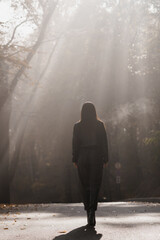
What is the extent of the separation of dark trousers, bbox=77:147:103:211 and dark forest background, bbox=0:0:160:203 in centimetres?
1159

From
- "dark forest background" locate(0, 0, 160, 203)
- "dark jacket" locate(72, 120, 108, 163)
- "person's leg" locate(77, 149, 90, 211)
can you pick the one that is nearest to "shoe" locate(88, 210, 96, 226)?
"person's leg" locate(77, 149, 90, 211)

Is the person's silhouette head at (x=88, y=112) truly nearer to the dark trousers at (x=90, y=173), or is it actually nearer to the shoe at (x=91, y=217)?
the dark trousers at (x=90, y=173)

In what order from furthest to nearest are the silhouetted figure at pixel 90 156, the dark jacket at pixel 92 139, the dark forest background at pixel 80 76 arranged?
the dark forest background at pixel 80 76 < the dark jacket at pixel 92 139 < the silhouetted figure at pixel 90 156

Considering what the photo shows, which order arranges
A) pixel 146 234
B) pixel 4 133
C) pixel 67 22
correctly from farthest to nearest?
pixel 67 22, pixel 4 133, pixel 146 234

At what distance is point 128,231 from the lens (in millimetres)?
8898

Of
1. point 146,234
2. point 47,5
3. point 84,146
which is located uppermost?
point 47,5

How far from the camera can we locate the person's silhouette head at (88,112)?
9803 millimetres

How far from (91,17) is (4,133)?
803cm

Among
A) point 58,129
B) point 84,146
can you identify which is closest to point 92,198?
point 84,146

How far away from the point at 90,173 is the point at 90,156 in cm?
28

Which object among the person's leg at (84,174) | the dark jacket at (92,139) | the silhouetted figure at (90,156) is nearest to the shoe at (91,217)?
the silhouetted figure at (90,156)

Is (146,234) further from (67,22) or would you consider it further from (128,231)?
(67,22)

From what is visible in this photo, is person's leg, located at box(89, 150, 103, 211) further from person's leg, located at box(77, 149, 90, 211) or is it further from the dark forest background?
the dark forest background

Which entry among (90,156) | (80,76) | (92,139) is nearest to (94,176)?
(90,156)
